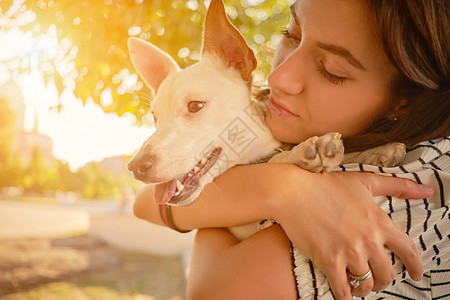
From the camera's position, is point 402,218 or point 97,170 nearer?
point 402,218

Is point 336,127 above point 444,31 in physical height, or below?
below

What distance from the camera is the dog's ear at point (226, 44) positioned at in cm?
143

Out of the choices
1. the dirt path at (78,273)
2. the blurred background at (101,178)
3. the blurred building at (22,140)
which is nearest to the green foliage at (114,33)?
the blurred background at (101,178)

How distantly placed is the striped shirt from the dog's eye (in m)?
0.58

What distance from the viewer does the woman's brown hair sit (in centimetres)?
102

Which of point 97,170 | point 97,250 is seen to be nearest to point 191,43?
point 97,250

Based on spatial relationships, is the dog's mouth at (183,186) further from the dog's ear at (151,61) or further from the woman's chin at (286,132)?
the dog's ear at (151,61)

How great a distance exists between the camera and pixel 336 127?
123 cm

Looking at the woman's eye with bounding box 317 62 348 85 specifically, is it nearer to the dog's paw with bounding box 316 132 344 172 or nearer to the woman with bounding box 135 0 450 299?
the woman with bounding box 135 0 450 299

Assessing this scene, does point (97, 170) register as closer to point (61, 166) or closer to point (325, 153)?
point (61, 166)

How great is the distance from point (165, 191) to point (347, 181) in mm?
602

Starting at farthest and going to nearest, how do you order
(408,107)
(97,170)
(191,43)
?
(97,170) → (191,43) → (408,107)

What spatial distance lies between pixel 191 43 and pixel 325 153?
5.61 ft

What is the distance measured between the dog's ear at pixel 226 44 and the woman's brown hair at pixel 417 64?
20.3 inches
